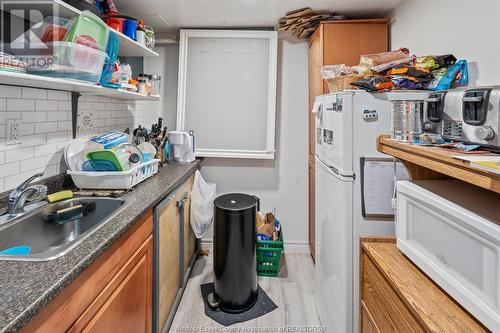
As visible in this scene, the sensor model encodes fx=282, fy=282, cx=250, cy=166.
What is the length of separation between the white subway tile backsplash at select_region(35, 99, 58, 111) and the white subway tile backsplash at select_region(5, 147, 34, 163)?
0.23m

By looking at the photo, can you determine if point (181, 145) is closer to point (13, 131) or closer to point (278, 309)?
point (13, 131)

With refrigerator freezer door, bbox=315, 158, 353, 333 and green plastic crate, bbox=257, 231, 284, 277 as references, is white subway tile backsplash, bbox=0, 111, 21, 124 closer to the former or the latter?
refrigerator freezer door, bbox=315, 158, 353, 333

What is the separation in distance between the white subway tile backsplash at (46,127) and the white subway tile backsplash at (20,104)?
0.34 feet

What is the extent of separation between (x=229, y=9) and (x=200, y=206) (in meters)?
1.64

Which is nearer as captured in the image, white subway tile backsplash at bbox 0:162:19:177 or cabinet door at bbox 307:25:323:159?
white subway tile backsplash at bbox 0:162:19:177

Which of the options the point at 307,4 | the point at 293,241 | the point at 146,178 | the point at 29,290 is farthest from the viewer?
the point at 293,241

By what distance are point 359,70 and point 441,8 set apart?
603 mm

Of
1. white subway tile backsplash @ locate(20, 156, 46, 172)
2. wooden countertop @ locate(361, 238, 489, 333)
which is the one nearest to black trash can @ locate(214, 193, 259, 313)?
wooden countertop @ locate(361, 238, 489, 333)

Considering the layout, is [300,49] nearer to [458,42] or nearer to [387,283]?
[458,42]

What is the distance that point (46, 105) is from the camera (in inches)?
62.5

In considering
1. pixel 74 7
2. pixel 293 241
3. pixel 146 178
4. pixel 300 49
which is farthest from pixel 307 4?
pixel 293 241

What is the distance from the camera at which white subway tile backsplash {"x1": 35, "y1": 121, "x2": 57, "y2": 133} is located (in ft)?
5.06

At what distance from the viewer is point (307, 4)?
7.09 feet

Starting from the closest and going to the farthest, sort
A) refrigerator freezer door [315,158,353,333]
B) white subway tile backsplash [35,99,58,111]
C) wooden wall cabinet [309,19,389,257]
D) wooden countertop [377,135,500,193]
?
1. wooden countertop [377,135,500,193]
2. refrigerator freezer door [315,158,353,333]
3. white subway tile backsplash [35,99,58,111]
4. wooden wall cabinet [309,19,389,257]
